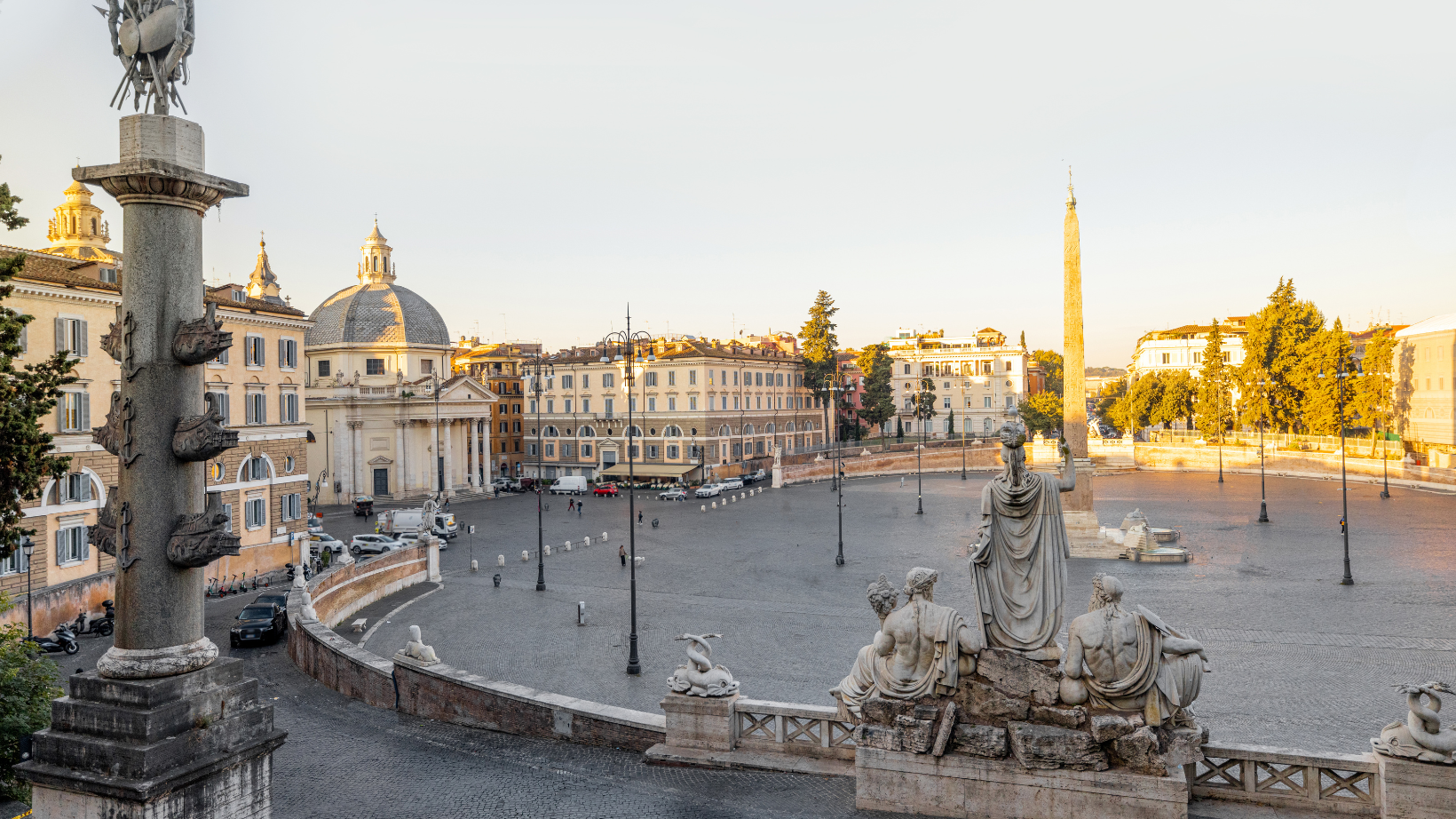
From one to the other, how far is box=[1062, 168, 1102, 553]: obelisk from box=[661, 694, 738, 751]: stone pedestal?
2712 centimetres

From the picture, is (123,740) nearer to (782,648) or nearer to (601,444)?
(782,648)

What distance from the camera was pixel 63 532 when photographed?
84.6 ft

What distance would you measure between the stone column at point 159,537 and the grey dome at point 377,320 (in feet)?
188

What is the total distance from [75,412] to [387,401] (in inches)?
1259

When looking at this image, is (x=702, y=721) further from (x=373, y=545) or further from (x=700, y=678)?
(x=373, y=545)

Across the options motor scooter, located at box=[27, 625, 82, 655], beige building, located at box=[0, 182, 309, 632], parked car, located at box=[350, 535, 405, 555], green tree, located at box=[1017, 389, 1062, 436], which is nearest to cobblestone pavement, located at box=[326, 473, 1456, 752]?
parked car, located at box=[350, 535, 405, 555]

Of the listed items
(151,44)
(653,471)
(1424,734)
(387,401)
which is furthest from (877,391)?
(151,44)

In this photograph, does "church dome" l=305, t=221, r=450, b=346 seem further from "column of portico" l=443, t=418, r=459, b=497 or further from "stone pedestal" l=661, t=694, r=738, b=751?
"stone pedestal" l=661, t=694, r=738, b=751

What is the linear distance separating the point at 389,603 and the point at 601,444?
1716 inches

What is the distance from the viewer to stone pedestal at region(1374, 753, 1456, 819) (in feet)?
21.6

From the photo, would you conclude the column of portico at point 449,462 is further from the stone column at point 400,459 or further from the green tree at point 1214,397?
the green tree at point 1214,397

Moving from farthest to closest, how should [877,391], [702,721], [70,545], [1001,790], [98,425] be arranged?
[877,391] < [98,425] < [70,545] < [702,721] < [1001,790]

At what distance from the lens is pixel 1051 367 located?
120500mm

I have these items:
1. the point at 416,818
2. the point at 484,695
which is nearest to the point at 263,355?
the point at 484,695
